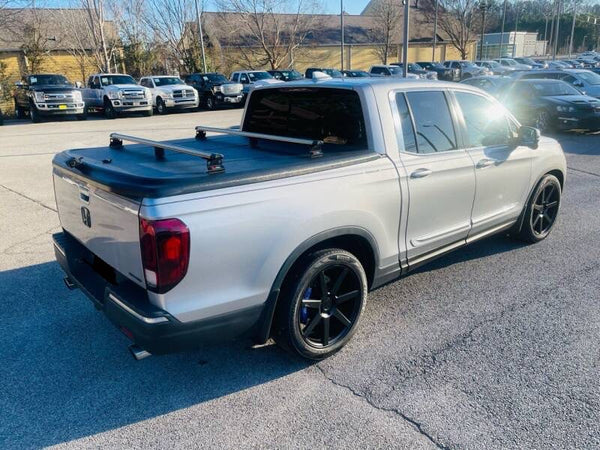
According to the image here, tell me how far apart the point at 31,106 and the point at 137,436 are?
22340 millimetres

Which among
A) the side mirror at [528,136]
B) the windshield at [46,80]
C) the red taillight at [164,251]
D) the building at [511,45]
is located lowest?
the red taillight at [164,251]

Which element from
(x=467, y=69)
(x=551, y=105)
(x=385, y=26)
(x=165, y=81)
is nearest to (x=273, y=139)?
(x=551, y=105)

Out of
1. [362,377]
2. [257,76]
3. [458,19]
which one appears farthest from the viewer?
[458,19]

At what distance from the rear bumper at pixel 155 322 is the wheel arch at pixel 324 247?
0.28 feet

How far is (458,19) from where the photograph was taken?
54.8 meters

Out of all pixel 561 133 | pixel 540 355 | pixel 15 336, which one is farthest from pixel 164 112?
pixel 540 355

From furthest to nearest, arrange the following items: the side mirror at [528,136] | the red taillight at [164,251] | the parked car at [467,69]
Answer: the parked car at [467,69]
the side mirror at [528,136]
the red taillight at [164,251]

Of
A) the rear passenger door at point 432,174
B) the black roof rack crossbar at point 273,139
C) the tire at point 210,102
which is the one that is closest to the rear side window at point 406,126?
the rear passenger door at point 432,174

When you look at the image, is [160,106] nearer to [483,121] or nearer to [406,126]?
[483,121]

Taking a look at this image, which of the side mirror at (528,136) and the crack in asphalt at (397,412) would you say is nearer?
the crack in asphalt at (397,412)

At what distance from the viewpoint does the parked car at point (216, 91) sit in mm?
25797

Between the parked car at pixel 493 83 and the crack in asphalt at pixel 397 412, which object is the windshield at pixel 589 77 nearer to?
the parked car at pixel 493 83

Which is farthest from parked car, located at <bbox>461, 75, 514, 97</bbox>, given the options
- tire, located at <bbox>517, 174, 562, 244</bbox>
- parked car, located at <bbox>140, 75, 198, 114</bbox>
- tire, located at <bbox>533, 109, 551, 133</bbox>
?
parked car, located at <bbox>140, 75, 198, 114</bbox>

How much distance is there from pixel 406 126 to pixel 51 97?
2093 centimetres
